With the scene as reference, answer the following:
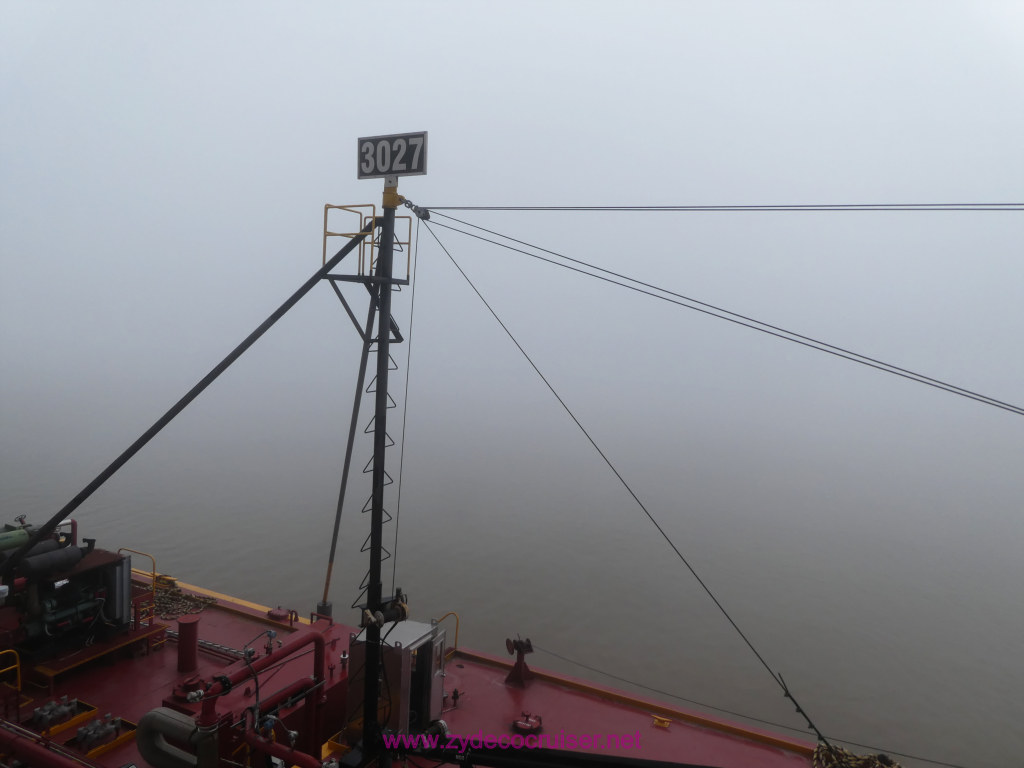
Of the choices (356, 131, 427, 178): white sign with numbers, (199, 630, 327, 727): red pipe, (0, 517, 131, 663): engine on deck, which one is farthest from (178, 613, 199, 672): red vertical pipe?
(356, 131, 427, 178): white sign with numbers

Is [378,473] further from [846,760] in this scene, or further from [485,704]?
[846,760]

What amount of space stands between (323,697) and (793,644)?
10.7 metres

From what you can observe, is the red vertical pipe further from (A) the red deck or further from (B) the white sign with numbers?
(B) the white sign with numbers

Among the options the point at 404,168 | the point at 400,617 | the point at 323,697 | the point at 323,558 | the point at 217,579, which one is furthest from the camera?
the point at 323,558

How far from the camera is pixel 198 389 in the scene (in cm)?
725

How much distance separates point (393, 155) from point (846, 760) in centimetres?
780

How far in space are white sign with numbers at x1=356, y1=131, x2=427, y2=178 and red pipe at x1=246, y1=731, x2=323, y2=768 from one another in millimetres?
5568

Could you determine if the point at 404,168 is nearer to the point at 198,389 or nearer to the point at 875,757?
the point at 198,389

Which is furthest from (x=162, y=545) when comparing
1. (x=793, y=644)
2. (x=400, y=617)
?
(x=793, y=644)

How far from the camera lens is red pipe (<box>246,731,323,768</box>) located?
5.27m

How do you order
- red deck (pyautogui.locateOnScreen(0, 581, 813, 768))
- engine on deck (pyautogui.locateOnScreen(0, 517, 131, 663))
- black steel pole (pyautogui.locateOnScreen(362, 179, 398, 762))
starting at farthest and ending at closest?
1. engine on deck (pyautogui.locateOnScreen(0, 517, 131, 663))
2. red deck (pyautogui.locateOnScreen(0, 581, 813, 768))
3. black steel pole (pyautogui.locateOnScreen(362, 179, 398, 762))

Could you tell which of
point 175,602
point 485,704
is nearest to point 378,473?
point 485,704

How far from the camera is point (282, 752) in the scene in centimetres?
541

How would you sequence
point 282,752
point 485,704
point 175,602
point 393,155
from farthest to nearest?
point 175,602 → point 485,704 → point 393,155 → point 282,752
